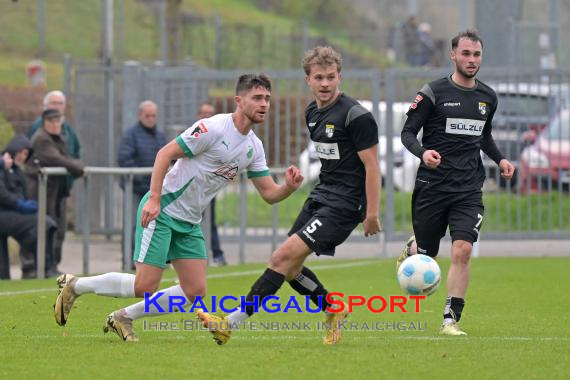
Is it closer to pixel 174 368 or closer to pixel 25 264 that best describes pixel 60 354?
pixel 174 368

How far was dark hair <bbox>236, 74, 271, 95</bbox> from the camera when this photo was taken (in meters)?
9.06

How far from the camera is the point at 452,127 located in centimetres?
1000

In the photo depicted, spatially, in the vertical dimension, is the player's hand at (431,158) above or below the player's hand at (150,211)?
above

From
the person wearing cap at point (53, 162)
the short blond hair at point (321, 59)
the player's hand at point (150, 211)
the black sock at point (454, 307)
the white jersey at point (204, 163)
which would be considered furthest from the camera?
the person wearing cap at point (53, 162)

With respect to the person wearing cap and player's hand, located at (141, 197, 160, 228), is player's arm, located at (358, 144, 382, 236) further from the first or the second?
the person wearing cap

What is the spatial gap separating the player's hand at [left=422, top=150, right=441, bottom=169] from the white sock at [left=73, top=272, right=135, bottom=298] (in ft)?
7.19

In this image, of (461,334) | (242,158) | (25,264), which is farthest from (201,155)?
(25,264)

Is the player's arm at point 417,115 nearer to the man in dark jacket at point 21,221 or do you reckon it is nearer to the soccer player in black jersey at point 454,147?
the soccer player in black jersey at point 454,147

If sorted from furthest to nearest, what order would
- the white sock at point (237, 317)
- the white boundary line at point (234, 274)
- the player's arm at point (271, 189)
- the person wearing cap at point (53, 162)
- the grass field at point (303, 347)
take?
the person wearing cap at point (53, 162) < the white boundary line at point (234, 274) < the player's arm at point (271, 189) < the white sock at point (237, 317) < the grass field at point (303, 347)

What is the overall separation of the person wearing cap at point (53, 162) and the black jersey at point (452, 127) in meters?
6.11

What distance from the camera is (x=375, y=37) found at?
35.1 m

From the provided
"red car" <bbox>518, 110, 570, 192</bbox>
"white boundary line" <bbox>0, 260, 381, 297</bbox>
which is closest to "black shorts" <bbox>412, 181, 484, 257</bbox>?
"white boundary line" <bbox>0, 260, 381, 297</bbox>

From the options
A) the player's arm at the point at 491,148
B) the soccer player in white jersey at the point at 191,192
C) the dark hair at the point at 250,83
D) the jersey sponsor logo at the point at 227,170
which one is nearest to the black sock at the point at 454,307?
the player's arm at the point at 491,148

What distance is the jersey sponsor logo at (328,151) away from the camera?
9234 mm
